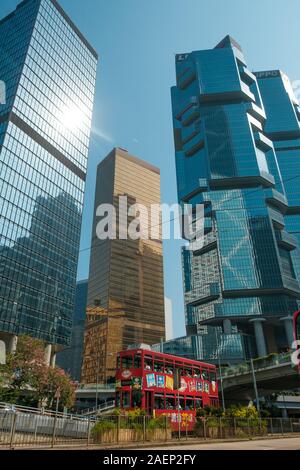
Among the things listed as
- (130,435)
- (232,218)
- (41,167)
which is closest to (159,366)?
(130,435)

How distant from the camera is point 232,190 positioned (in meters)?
130

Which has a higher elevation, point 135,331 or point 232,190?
point 232,190

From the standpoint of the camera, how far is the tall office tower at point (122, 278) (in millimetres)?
142500

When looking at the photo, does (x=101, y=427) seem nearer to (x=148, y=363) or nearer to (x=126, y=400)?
(x=126, y=400)

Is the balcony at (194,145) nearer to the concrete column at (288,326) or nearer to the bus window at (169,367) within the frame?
the concrete column at (288,326)

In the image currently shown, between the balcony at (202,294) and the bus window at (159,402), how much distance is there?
3550 inches

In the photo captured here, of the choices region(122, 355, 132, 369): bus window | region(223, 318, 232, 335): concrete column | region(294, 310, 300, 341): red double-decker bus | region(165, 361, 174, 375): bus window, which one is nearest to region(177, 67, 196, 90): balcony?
region(223, 318, 232, 335): concrete column

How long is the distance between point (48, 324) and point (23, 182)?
3184 cm

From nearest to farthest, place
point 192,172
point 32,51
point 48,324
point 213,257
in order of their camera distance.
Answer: point 48,324 < point 32,51 < point 213,257 < point 192,172

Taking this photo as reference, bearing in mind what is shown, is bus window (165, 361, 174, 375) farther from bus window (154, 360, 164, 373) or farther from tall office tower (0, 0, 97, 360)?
tall office tower (0, 0, 97, 360)

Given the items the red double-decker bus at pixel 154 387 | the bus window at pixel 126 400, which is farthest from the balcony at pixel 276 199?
the bus window at pixel 126 400

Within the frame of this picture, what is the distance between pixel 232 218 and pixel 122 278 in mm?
58337
